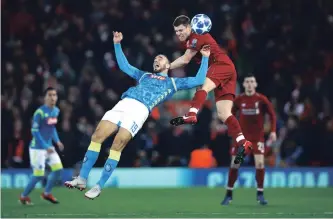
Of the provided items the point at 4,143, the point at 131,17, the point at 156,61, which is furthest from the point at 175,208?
the point at 131,17

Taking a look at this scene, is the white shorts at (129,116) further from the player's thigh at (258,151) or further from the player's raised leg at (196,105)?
the player's thigh at (258,151)

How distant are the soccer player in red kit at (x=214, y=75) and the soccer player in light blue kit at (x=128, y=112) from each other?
283mm

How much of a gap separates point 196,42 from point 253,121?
3.85 metres

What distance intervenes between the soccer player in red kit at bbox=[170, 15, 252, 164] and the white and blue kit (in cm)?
30

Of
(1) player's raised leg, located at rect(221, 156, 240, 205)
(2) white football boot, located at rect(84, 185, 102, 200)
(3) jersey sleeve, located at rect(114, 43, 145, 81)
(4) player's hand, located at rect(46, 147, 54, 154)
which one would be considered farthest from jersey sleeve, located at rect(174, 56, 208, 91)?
(4) player's hand, located at rect(46, 147, 54, 154)

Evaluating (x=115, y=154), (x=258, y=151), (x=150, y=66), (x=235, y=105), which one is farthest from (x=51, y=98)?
(x=150, y=66)

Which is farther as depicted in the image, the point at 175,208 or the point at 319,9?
the point at 319,9

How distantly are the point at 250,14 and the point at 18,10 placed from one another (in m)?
5.52

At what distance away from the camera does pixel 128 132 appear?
12352 mm

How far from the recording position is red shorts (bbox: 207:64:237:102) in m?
13.3

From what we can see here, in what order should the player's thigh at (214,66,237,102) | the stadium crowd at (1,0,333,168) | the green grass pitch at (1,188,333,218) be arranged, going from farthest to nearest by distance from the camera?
the stadium crowd at (1,0,333,168) → the green grass pitch at (1,188,333,218) → the player's thigh at (214,66,237,102)

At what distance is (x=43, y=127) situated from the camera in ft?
54.9

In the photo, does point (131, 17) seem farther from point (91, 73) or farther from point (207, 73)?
point (207, 73)

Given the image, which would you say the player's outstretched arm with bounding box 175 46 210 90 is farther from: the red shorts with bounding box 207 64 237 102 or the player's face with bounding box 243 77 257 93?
the player's face with bounding box 243 77 257 93
